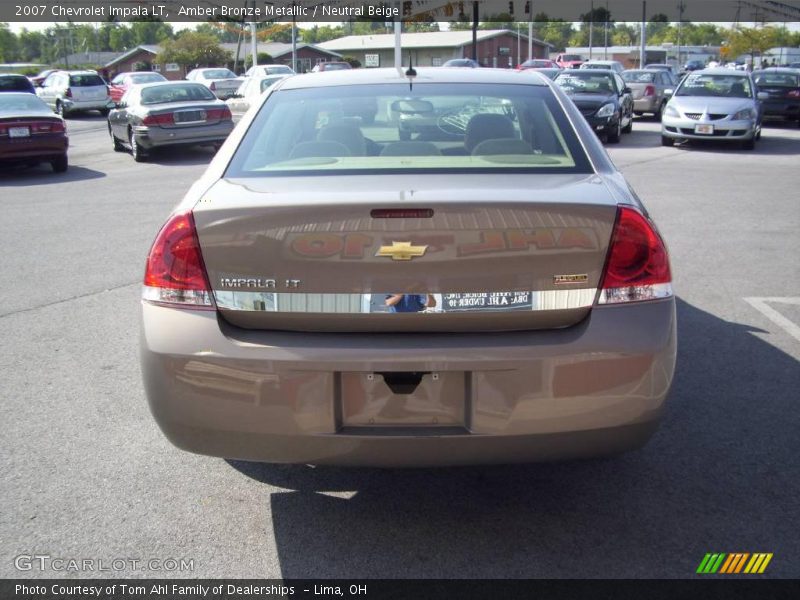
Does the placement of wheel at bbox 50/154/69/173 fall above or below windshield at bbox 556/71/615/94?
below

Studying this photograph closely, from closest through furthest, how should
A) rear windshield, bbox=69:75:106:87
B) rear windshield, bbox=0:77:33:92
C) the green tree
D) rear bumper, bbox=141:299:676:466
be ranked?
rear bumper, bbox=141:299:676:466, rear windshield, bbox=0:77:33:92, rear windshield, bbox=69:75:106:87, the green tree

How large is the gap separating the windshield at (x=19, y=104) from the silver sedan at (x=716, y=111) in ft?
42.1

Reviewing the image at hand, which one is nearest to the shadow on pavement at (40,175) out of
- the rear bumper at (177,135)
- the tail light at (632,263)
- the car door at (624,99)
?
the rear bumper at (177,135)

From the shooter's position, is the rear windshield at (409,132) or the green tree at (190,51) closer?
the rear windshield at (409,132)

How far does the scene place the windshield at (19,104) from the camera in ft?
50.9

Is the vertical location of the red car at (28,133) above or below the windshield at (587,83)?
below

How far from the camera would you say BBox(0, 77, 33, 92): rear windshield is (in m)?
27.1

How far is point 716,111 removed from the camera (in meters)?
17.8

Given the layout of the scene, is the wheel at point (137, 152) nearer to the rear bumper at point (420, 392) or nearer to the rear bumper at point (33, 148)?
the rear bumper at point (33, 148)

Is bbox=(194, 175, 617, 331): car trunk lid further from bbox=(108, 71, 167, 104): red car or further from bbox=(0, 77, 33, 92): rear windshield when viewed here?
bbox=(108, 71, 167, 104): red car

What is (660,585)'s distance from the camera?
2918mm

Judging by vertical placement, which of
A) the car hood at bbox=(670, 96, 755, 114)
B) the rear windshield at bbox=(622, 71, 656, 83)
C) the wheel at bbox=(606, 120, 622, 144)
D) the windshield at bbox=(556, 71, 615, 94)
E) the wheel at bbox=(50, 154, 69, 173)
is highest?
the rear windshield at bbox=(622, 71, 656, 83)

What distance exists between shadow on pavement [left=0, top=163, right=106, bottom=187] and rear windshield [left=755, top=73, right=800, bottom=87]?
62.1 feet

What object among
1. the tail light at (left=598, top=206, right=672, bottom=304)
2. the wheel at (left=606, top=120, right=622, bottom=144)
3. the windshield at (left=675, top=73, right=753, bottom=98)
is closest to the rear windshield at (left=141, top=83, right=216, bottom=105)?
the wheel at (left=606, top=120, right=622, bottom=144)
